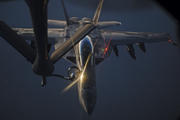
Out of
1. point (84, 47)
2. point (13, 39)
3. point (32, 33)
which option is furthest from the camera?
point (32, 33)

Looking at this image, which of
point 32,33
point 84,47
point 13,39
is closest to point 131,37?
point 84,47

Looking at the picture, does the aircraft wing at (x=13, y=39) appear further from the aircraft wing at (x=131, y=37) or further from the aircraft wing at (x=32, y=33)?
the aircraft wing at (x=131, y=37)

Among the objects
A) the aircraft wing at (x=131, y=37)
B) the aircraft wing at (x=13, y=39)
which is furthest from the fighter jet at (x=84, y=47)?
the aircraft wing at (x=13, y=39)

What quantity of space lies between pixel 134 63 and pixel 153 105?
1260cm

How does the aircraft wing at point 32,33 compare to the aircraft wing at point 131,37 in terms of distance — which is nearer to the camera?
the aircraft wing at point 32,33

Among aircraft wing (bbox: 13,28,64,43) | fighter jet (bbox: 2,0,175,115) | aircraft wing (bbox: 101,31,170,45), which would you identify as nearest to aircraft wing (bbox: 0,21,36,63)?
fighter jet (bbox: 2,0,175,115)

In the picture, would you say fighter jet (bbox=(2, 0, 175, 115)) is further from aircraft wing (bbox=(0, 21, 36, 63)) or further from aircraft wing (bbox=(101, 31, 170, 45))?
aircraft wing (bbox=(0, 21, 36, 63))

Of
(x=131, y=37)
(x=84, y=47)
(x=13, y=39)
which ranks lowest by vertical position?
(x=84, y=47)

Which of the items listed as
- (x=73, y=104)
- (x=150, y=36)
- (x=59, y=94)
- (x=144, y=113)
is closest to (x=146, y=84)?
(x=144, y=113)

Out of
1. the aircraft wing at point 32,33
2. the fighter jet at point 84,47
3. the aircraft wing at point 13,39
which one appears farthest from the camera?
the aircraft wing at point 32,33

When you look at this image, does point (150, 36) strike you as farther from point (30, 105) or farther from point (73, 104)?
point (30, 105)

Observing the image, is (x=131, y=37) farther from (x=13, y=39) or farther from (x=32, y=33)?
(x=13, y=39)

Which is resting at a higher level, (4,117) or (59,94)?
(59,94)

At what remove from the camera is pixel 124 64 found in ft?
134
